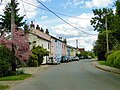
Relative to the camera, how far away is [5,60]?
95.0 ft

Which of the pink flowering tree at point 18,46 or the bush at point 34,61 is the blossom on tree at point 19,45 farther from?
the bush at point 34,61

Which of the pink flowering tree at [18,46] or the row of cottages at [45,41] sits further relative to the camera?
the row of cottages at [45,41]

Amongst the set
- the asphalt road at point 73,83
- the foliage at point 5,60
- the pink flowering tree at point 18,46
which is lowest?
the asphalt road at point 73,83

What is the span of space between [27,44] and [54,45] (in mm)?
54728

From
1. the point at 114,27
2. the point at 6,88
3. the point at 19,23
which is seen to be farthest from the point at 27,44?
the point at 19,23

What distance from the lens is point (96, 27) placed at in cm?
8600

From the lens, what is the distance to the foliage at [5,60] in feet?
93.7

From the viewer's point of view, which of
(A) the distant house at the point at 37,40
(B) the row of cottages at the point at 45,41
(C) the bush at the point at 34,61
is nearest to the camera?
(C) the bush at the point at 34,61

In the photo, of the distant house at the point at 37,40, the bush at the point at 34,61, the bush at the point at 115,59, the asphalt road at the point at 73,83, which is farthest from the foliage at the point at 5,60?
the distant house at the point at 37,40

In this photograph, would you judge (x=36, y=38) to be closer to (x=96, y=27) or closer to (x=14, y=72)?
(x=96, y=27)

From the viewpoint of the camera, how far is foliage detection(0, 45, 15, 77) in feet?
93.7

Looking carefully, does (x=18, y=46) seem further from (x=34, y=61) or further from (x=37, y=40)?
(x=37, y=40)

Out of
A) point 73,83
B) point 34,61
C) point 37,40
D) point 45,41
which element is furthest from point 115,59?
point 45,41

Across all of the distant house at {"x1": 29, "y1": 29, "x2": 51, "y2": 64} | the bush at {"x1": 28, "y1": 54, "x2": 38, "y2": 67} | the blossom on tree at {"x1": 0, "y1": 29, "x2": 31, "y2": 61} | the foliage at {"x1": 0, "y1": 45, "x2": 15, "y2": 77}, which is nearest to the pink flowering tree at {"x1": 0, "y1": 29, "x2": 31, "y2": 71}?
the blossom on tree at {"x1": 0, "y1": 29, "x2": 31, "y2": 61}
